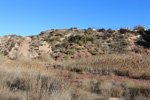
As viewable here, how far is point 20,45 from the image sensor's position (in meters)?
32.3

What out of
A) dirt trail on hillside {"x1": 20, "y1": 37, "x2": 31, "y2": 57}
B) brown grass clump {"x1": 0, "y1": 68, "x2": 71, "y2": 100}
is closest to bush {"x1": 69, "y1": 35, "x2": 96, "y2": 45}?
dirt trail on hillside {"x1": 20, "y1": 37, "x2": 31, "y2": 57}

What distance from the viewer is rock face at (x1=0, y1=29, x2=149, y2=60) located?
28.4 metres

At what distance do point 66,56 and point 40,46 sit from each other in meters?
8.19

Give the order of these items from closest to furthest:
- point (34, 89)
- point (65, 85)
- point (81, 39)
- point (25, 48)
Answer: point (34, 89) → point (65, 85) → point (25, 48) → point (81, 39)

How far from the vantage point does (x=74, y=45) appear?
31.1 m


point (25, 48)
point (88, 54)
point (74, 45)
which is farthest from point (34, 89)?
point (25, 48)

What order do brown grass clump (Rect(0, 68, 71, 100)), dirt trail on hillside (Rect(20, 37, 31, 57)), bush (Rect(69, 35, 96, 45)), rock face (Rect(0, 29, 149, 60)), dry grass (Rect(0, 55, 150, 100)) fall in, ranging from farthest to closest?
bush (Rect(69, 35, 96, 45)) < dirt trail on hillside (Rect(20, 37, 31, 57)) < rock face (Rect(0, 29, 149, 60)) < dry grass (Rect(0, 55, 150, 100)) < brown grass clump (Rect(0, 68, 71, 100))

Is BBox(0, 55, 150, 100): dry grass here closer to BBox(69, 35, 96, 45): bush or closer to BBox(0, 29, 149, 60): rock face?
BBox(0, 29, 149, 60): rock face

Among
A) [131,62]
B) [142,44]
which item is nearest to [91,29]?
[142,44]

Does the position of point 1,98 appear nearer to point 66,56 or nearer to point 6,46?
point 66,56

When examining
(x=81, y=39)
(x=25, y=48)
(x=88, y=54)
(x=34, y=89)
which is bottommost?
(x=34, y=89)

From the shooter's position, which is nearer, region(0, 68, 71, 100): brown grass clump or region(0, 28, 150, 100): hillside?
region(0, 68, 71, 100): brown grass clump

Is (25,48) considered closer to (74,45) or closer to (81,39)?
(74,45)

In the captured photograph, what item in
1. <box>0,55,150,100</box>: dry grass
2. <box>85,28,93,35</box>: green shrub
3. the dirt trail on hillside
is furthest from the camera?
<box>85,28,93,35</box>: green shrub
